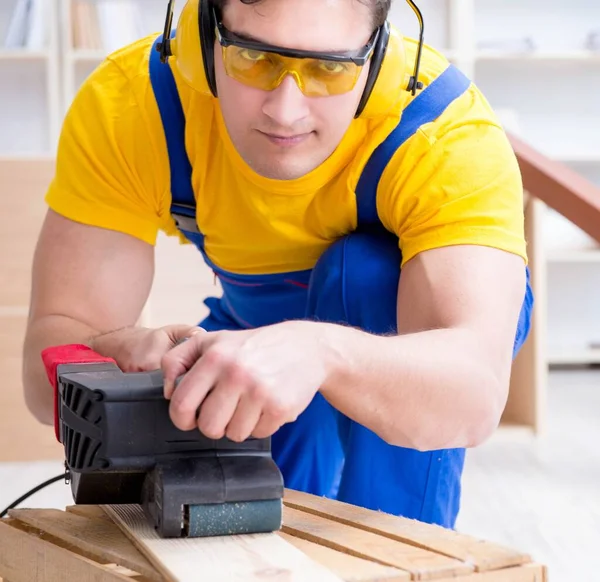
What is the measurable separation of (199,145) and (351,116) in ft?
0.94

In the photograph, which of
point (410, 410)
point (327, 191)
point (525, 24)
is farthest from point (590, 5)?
point (410, 410)

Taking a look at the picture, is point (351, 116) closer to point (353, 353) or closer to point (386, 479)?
point (353, 353)

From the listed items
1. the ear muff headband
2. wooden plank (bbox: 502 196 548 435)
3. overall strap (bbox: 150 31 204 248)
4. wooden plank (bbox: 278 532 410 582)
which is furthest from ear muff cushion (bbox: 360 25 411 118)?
wooden plank (bbox: 502 196 548 435)

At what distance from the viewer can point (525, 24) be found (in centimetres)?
497

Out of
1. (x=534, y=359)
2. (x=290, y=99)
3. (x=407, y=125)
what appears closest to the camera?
(x=290, y=99)

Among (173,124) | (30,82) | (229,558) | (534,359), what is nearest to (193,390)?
(229,558)

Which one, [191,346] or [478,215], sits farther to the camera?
[478,215]

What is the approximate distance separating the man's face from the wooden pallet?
18.1 inches

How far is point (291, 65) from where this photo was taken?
3.88 ft

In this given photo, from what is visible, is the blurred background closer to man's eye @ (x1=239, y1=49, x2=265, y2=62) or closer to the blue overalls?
the blue overalls

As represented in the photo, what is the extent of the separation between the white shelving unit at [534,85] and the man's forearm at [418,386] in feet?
11.8

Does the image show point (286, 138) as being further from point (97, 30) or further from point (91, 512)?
point (97, 30)

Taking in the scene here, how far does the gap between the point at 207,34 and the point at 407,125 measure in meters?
0.30

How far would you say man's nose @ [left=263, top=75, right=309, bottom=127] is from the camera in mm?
1194
